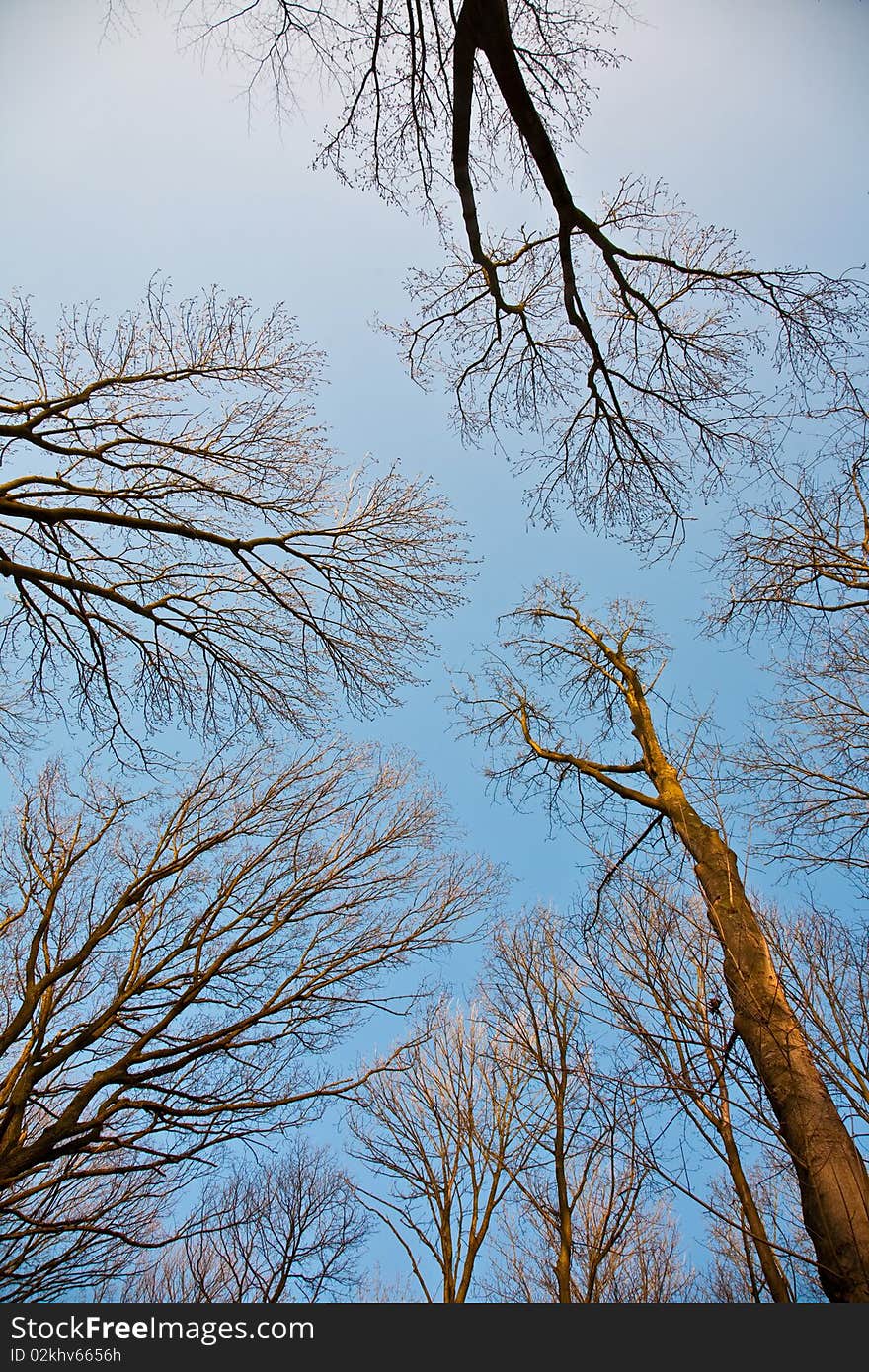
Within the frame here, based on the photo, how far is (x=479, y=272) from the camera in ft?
18.2

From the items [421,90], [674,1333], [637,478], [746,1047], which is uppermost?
[421,90]

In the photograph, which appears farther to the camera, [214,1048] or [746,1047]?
[214,1048]

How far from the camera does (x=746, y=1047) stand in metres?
3.75

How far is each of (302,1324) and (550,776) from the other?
4.54m

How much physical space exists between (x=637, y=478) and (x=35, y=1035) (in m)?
7.21

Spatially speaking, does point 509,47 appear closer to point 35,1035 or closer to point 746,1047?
point 746,1047

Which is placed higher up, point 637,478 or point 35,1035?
point 637,478

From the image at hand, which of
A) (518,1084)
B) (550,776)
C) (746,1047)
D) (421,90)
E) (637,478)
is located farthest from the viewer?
(518,1084)

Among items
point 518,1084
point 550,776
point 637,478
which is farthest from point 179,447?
point 518,1084

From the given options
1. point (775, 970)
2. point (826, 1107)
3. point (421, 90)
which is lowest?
point (826, 1107)

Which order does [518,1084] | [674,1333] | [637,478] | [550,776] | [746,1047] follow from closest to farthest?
[674,1333]
[746,1047]
[637,478]
[550,776]
[518,1084]

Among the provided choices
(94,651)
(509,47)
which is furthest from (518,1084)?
(509,47)

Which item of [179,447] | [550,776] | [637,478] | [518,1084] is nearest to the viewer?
[179,447]

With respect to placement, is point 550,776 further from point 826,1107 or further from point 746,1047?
point 826,1107
